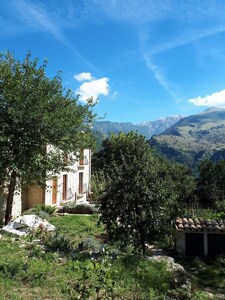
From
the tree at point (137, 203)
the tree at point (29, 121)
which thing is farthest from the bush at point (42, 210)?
the tree at point (137, 203)

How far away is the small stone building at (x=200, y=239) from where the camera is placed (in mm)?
12758

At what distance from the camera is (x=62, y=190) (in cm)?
2575

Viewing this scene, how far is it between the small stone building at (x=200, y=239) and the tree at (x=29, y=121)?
685cm

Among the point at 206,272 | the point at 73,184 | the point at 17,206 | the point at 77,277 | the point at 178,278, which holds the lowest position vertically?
the point at 206,272

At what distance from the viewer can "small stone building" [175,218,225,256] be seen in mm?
12758

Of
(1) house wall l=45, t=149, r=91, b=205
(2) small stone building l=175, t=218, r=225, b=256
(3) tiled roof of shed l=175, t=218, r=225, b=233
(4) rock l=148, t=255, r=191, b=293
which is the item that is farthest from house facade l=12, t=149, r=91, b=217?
(4) rock l=148, t=255, r=191, b=293

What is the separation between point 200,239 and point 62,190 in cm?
1504

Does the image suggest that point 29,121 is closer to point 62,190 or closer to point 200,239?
point 200,239

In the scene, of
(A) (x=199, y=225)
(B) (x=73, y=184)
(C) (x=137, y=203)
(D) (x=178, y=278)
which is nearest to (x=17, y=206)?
(B) (x=73, y=184)

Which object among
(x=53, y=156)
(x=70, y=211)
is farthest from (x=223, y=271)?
(x=70, y=211)

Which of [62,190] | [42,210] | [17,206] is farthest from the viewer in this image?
[62,190]

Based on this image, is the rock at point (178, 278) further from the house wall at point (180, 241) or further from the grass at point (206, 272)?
the house wall at point (180, 241)

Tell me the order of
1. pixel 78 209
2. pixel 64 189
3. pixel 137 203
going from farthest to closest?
pixel 64 189 → pixel 78 209 → pixel 137 203

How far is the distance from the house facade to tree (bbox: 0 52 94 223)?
194cm
